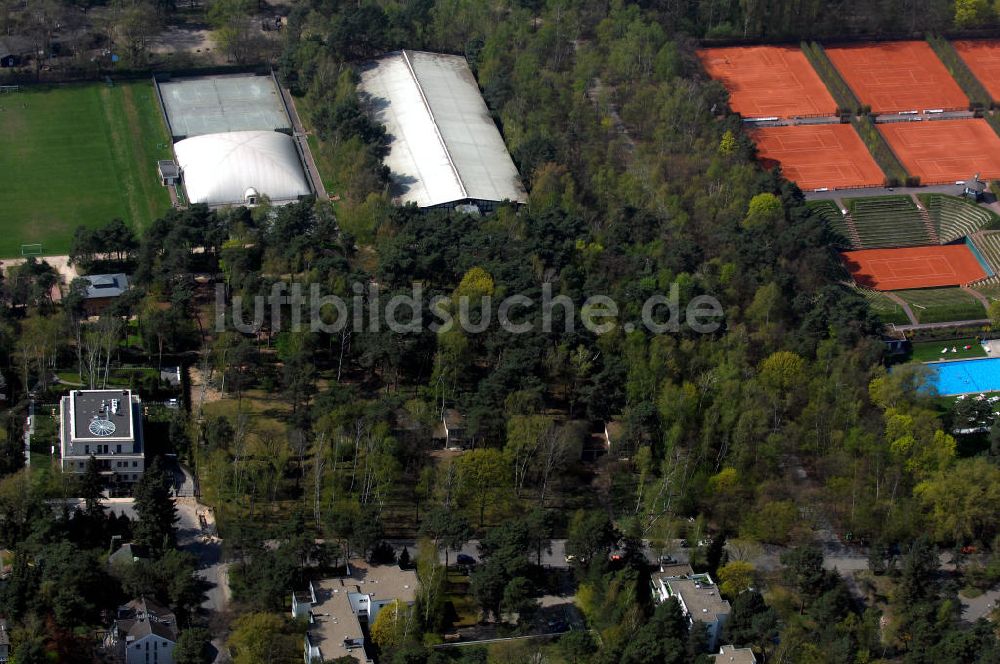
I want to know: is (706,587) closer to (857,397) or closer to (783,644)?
(783,644)

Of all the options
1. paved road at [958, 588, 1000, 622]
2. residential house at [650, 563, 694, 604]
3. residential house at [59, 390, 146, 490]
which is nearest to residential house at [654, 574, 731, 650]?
residential house at [650, 563, 694, 604]

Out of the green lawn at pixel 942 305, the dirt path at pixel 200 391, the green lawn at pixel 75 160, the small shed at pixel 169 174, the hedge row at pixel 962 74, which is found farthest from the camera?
the hedge row at pixel 962 74

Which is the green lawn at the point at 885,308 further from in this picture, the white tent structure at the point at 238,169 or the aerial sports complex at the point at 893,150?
the white tent structure at the point at 238,169

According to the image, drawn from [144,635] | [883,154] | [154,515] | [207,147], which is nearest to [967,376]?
[883,154]

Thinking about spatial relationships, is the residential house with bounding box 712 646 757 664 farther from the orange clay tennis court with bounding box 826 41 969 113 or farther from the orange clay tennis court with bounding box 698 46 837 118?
the orange clay tennis court with bounding box 826 41 969 113

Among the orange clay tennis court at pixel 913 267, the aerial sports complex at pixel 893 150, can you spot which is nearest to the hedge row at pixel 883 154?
the aerial sports complex at pixel 893 150
